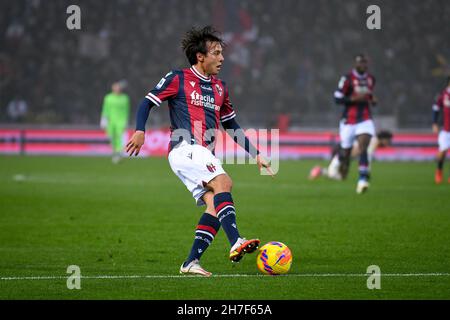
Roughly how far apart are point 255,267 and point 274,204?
6990 millimetres

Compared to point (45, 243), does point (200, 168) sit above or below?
above

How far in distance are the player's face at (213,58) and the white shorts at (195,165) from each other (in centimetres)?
78

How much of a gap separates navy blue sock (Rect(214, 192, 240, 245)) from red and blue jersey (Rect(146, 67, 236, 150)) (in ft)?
2.27

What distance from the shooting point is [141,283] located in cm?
831

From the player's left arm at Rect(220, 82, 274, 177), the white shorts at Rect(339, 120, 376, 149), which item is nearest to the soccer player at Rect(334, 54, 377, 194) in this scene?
the white shorts at Rect(339, 120, 376, 149)

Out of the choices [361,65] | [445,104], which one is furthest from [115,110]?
[361,65]

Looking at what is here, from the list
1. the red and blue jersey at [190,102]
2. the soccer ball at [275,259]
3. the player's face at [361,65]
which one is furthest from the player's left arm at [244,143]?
the player's face at [361,65]

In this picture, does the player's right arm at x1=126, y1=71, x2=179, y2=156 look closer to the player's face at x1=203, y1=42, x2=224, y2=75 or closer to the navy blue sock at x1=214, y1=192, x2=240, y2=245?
the player's face at x1=203, y1=42, x2=224, y2=75

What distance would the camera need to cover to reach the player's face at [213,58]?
9133 mm

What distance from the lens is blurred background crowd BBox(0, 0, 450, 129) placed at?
34.7 meters

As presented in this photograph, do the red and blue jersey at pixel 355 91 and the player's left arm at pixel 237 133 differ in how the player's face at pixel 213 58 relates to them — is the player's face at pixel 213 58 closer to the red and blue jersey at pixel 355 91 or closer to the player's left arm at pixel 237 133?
the player's left arm at pixel 237 133

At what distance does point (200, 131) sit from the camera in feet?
30.0

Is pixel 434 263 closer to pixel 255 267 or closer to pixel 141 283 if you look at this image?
pixel 255 267
